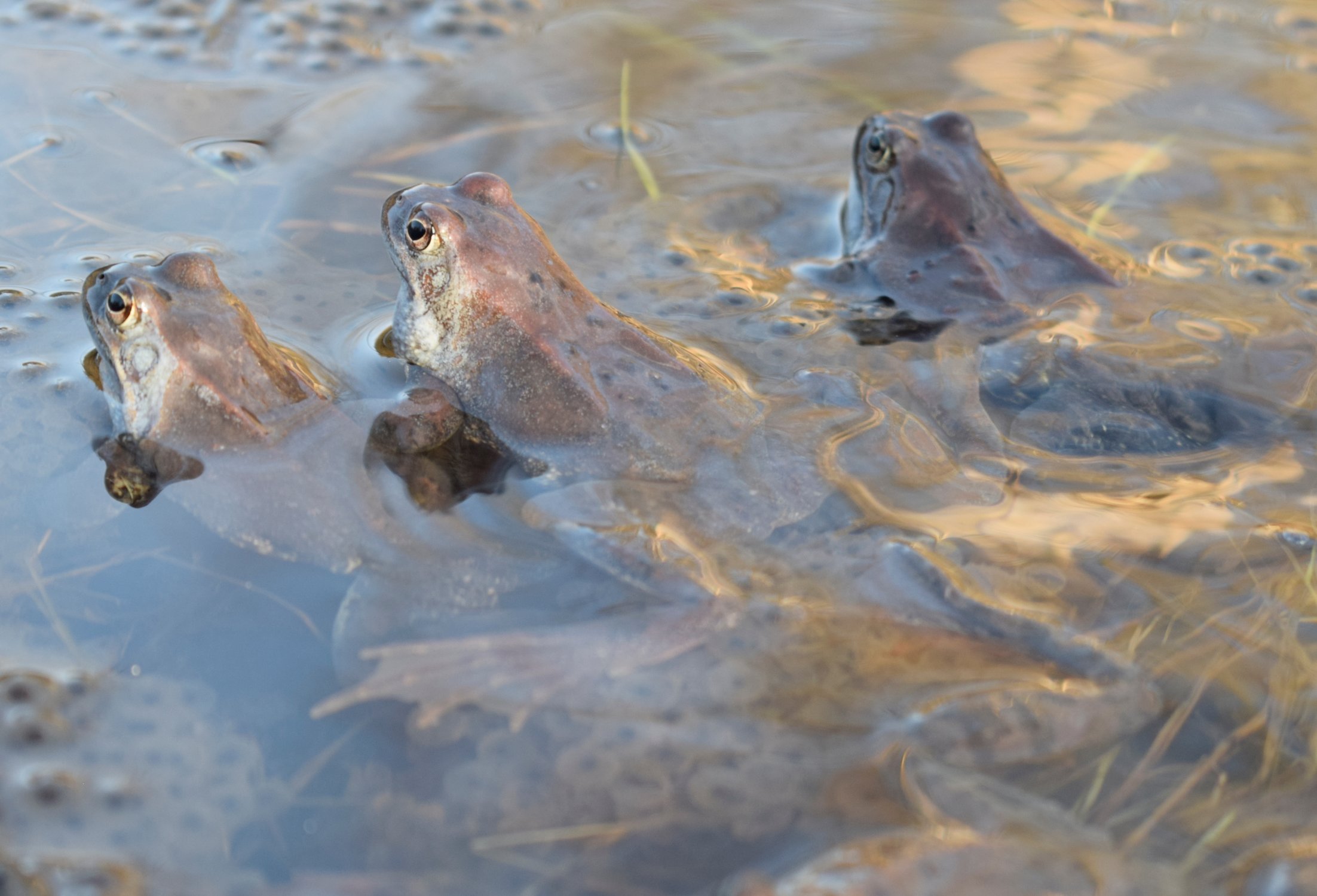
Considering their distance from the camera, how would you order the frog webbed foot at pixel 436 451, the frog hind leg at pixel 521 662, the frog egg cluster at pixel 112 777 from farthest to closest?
the frog webbed foot at pixel 436 451
the frog hind leg at pixel 521 662
the frog egg cluster at pixel 112 777

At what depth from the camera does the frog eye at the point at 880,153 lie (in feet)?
15.6

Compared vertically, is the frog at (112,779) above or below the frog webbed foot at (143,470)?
below

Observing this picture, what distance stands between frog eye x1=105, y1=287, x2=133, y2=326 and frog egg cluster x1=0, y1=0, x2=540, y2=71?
2746 mm

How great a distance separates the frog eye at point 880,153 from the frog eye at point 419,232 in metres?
2.14

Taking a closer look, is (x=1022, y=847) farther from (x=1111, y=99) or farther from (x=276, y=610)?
(x=1111, y=99)

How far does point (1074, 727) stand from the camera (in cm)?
275

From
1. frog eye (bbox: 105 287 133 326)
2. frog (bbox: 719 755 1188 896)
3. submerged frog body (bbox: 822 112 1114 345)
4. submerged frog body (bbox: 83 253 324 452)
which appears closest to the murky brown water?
frog (bbox: 719 755 1188 896)

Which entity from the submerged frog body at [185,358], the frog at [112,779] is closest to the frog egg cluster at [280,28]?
the submerged frog body at [185,358]

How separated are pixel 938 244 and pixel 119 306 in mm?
3190

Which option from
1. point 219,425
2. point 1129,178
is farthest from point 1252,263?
point 219,425

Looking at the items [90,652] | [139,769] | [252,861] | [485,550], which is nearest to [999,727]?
[485,550]

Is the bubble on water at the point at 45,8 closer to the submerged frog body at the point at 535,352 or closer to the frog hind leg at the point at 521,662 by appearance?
the submerged frog body at the point at 535,352

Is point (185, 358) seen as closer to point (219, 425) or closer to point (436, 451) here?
point (219, 425)

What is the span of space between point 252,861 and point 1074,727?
2030 mm
